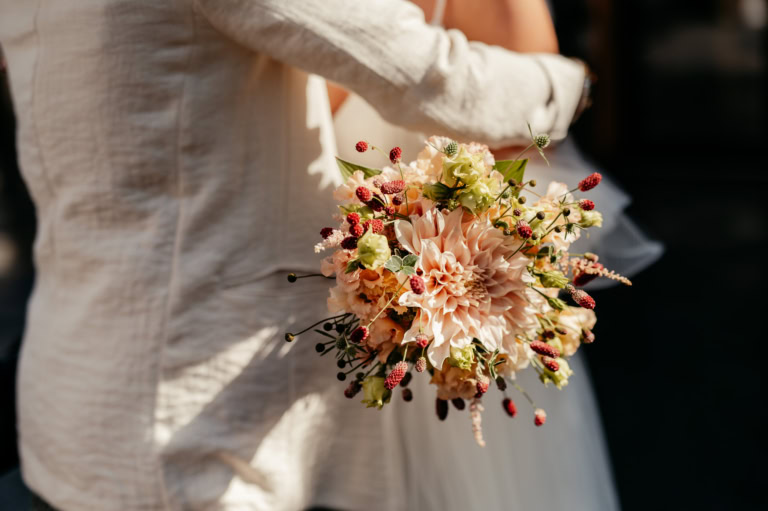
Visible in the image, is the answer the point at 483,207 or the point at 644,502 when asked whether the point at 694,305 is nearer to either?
the point at 644,502

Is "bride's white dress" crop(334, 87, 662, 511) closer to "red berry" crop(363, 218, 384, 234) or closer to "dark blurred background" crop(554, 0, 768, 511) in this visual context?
"red berry" crop(363, 218, 384, 234)

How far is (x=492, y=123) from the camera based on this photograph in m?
1.01

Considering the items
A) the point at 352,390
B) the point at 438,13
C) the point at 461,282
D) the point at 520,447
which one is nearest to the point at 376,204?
the point at 461,282

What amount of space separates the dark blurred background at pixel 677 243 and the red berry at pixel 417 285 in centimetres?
90

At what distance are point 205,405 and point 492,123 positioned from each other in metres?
0.60

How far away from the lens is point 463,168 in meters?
0.78

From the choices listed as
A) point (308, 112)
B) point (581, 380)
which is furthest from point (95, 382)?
point (581, 380)

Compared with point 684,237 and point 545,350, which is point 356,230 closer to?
point 545,350

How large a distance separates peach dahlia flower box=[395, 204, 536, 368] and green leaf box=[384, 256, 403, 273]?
0.10 feet

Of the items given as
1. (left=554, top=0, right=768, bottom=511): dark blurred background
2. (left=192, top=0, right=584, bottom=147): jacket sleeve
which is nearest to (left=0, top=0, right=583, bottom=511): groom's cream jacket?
(left=192, top=0, right=584, bottom=147): jacket sleeve

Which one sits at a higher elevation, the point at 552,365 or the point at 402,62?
the point at 402,62

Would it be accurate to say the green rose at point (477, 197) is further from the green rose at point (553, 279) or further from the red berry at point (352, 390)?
the red berry at point (352, 390)

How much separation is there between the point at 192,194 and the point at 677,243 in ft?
13.4

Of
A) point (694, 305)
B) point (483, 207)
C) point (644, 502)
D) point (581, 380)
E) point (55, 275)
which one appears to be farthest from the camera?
point (694, 305)
